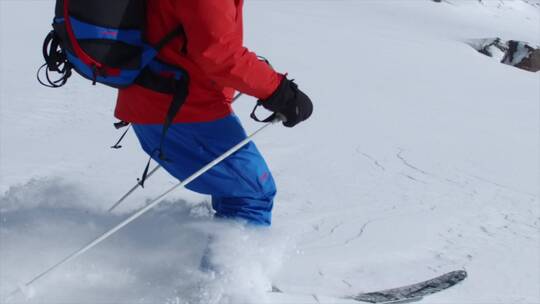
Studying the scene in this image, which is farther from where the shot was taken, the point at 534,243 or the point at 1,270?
the point at 534,243

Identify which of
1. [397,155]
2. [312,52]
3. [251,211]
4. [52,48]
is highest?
[52,48]

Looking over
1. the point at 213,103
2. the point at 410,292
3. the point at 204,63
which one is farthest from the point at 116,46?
the point at 410,292

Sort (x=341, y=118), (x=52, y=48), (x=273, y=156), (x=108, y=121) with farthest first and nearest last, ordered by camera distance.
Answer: (x=341, y=118) → (x=108, y=121) → (x=273, y=156) → (x=52, y=48)

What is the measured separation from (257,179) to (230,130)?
26 centimetres

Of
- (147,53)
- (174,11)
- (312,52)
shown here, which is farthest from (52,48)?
(312,52)

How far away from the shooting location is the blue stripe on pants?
8.83 ft

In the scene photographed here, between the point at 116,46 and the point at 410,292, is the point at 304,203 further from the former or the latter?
the point at 116,46

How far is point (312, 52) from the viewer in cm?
1021

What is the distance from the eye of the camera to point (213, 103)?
2652 millimetres

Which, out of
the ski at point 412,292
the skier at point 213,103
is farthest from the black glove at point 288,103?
the ski at point 412,292

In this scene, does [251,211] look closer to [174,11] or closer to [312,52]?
[174,11]

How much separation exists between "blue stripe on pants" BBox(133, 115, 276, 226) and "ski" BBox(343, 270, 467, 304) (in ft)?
2.33

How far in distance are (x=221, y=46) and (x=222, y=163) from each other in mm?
613

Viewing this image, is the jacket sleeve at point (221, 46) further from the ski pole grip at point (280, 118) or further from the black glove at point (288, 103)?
the ski pole grip at point (280, 118)
